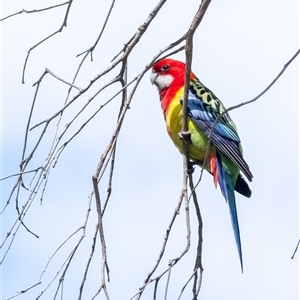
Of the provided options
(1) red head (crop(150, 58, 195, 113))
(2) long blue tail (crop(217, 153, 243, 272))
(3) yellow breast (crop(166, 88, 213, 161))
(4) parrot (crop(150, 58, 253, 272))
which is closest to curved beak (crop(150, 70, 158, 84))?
(1) red head (crop(150, 58, 195, 113))

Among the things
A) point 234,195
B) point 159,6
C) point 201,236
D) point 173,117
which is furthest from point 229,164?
point 159,6

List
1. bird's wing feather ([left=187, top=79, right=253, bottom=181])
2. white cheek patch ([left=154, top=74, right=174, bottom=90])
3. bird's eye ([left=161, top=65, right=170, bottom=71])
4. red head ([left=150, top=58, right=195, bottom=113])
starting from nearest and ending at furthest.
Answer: bird's wing feather ([left=187, top=79, right=253, bottom=181]), red head ([left=150, top=58, right=195, bottom=113]), white cheek patch ([left=154, top=74, right=174, bottom=90]), bird's eye ([left=161, top=65, right=170, bottom=71])

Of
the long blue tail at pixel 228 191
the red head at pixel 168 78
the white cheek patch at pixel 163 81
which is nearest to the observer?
the long blue tail at pixel 228 191

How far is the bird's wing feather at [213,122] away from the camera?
13.5ft

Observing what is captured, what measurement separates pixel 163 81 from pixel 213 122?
2.61ft

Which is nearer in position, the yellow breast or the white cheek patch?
the yellow breast

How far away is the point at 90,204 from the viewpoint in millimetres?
2330

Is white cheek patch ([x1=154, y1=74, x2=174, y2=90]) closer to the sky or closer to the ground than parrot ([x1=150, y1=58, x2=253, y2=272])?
closer to the sky

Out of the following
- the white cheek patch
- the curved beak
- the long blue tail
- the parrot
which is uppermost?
the curved beak

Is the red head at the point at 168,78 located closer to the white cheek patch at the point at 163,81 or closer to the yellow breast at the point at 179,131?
the white cheek patch at the point at 163,81

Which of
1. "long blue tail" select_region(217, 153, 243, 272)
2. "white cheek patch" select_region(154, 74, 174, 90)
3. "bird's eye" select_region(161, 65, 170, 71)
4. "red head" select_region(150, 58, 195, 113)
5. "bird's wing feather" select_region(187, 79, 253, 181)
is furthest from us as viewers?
"bird's eye" select_region(161, 65, 170, 71)

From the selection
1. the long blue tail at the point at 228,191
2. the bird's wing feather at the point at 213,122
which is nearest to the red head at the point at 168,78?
the bird's wing feather at the point at 213,122

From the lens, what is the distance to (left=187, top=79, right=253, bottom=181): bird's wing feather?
162 inches

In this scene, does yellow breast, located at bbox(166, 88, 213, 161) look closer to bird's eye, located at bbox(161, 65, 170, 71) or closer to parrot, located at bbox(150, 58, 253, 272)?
parrot, located at bbox(150, 58, 253, 272)
